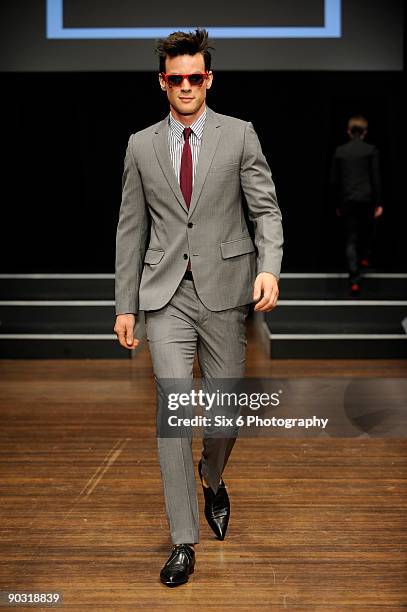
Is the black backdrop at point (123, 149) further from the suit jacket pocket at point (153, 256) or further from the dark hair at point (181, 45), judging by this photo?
the dark hair at point (181, 45)

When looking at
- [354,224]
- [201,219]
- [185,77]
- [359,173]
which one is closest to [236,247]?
[201,219]

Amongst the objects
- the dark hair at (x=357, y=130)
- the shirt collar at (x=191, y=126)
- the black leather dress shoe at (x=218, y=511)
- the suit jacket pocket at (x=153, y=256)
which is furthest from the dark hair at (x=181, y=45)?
the dark hair at (x=357, y=130)

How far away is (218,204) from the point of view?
9.27ft

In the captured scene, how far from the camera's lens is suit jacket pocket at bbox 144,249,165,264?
284cm

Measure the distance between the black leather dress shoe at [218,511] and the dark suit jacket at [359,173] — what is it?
17.1 feet

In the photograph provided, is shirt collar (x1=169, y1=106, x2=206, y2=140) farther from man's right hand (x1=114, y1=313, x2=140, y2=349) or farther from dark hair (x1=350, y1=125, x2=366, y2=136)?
dark hair (x1=350, y1=125, x2=366, y2=136)

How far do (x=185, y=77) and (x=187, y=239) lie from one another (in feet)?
1.46

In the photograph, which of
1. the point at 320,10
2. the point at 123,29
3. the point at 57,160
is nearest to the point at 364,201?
the point at 320,10

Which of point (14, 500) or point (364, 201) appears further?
point (364, 201)

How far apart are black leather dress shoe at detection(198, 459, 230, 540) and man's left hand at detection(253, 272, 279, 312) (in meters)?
0.72

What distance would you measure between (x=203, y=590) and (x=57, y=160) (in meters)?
7.62

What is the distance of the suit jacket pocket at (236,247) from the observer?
285cm

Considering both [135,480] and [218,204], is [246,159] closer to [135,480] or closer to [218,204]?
[218,204]

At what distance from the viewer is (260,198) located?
9.27 feet
